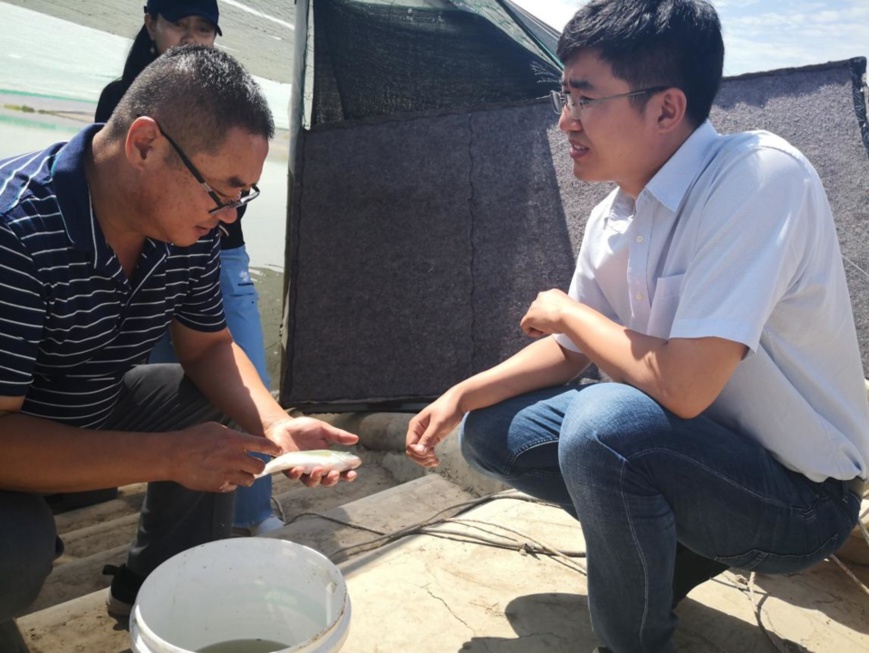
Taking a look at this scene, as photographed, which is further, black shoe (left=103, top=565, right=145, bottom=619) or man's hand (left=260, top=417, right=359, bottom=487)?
black shoe (left=103, top=565, right=145, bottom=619)

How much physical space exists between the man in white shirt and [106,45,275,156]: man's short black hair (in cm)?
75

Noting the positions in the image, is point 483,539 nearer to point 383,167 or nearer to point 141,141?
point 141,141

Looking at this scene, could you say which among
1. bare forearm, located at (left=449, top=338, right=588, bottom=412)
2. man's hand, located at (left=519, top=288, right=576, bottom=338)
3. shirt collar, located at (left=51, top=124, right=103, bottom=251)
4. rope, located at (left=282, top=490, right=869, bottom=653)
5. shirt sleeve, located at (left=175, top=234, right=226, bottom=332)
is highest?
shirt collar, located at (left=51, top=124, right=103, bottom=251)

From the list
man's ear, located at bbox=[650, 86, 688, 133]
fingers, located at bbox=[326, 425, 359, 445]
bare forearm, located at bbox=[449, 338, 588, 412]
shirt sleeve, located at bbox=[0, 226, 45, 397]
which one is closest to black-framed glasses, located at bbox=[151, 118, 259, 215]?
shirt sleeve, located at bbox=[0, 226, 45, 397]

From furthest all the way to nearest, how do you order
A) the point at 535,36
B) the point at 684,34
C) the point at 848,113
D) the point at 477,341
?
1. the point at 535,36
2. the point at 477,341
3. the point at 848,113
4. the point at 684,34

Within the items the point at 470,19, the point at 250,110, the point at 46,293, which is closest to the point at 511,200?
the point at 470,19

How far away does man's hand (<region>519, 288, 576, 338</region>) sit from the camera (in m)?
1.80

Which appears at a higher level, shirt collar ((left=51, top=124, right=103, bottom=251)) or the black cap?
the black cap

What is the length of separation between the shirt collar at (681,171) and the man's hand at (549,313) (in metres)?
0.31

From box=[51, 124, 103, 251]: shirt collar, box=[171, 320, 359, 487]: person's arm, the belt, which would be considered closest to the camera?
box=[51, 124, 103, 251]: shirt collar

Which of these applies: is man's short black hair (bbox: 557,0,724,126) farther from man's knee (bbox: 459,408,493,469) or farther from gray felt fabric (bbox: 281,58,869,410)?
gray felt fabric (bbox: 281,58,869,410)

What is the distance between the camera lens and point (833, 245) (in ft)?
5.27

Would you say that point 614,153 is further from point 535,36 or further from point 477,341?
point 535,36

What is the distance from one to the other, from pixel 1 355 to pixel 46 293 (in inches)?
6.0
